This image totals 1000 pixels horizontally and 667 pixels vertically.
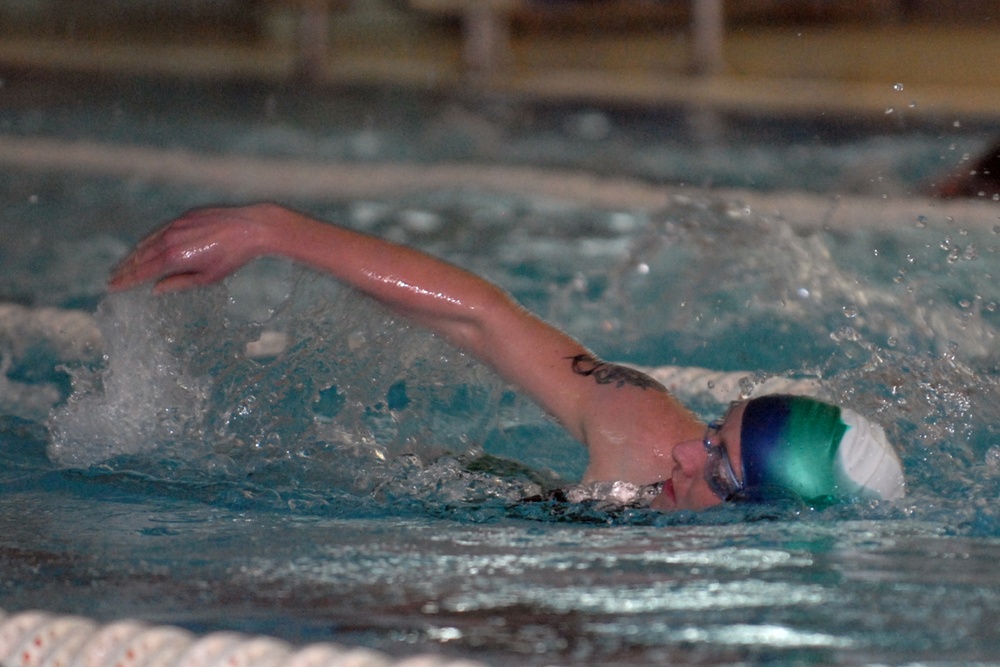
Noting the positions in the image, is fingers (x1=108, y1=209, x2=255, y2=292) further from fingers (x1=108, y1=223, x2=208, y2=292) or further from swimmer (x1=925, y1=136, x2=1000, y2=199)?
swimmer (x1=925, y1=136, x2=1000, y2=199)

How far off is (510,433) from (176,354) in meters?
0.81

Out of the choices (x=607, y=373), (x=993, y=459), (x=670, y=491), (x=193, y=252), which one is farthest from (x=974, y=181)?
(x=193, y=252)

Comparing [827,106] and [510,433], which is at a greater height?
[827,106]

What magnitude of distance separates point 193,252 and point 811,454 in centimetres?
106

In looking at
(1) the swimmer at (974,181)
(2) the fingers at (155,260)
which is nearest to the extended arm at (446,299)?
(2) the fingers at (155,260)

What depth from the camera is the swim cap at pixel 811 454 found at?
1.83 metres

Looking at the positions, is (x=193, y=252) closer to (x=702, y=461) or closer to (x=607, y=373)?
(x=607, y=373)

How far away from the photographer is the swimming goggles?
187 centimetres

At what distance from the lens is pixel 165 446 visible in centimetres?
237

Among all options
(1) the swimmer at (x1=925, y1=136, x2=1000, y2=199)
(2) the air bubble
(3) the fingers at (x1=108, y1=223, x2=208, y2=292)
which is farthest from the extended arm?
(1) the swimmer at (x1=925, y1=136, x2=1000, y2=199)

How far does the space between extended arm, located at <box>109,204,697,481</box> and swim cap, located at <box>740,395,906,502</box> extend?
0.86 feet

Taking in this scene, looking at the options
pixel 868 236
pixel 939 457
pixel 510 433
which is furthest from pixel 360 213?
pixel 939 457

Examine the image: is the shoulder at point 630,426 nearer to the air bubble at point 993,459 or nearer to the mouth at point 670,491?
the mouth at point 670,491

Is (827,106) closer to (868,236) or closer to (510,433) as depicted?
(868,236)
